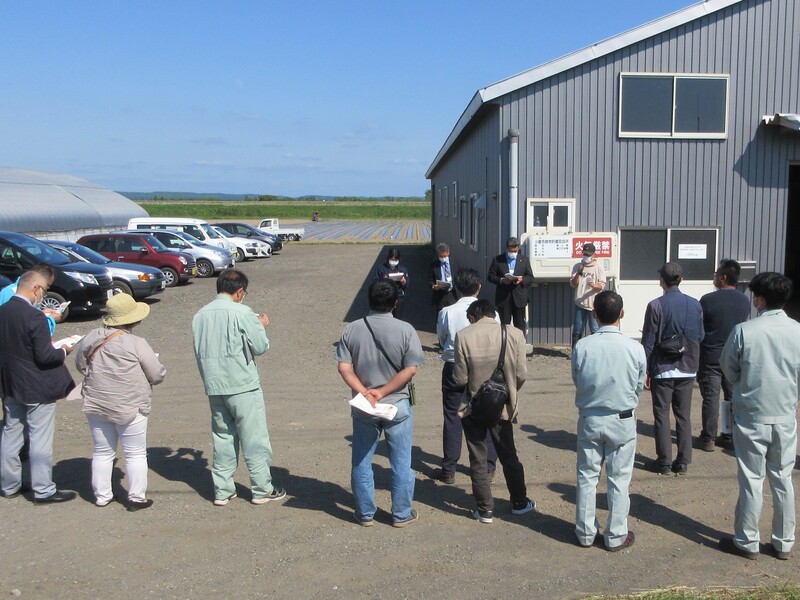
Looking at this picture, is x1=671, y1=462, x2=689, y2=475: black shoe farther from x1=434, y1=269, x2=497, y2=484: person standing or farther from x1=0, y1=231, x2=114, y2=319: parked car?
x1=0, y1=231, x2=114, y2=319: parked car

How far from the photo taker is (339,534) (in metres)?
A: 5.10

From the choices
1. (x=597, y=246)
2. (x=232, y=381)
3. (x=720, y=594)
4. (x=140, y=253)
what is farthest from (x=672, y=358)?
(x=140, y=253)

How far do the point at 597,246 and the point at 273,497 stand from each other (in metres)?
7.53

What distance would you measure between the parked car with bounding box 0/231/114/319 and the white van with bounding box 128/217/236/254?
12.5 meters

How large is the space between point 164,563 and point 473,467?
2.20 metres

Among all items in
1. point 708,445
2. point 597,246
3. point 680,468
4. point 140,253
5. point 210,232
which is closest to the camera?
point 680,468

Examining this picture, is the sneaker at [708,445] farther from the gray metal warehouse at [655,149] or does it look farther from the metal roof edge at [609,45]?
the metal roof edge at [609,45]

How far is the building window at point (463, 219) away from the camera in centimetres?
1859

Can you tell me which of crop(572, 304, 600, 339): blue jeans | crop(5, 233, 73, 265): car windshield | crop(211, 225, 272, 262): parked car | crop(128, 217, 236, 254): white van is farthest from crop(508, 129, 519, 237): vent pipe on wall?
crop(211, 225, 272, 262): parked car

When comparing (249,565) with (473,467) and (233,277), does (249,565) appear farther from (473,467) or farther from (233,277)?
(233,277)

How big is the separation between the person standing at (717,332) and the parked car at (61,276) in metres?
11.7

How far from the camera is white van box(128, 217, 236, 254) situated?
2834cm

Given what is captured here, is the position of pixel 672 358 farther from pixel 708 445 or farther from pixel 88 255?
pixel 88 255

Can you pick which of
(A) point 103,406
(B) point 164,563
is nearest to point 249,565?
(B) point 164,563
